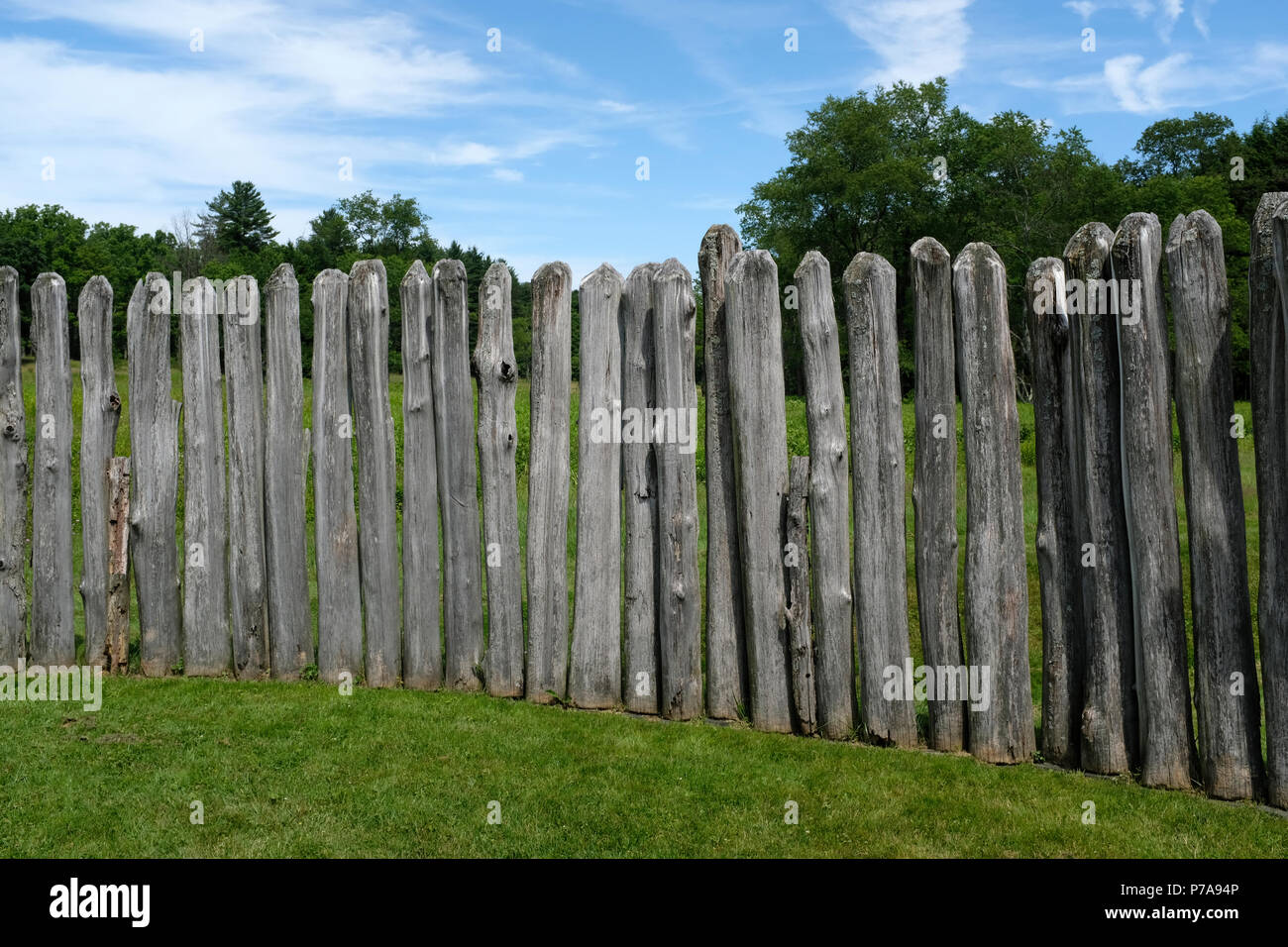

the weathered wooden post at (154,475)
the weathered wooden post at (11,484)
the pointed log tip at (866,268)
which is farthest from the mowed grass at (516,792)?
the pointed log tip at (866,268)

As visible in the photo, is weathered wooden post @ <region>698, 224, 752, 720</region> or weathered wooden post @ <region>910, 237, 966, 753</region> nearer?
weathered wooden post @ <region>910, 237, 966, 753</region>

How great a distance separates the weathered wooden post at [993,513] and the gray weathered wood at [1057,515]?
0.46 ft

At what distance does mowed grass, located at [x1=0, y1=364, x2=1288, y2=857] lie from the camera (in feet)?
16.2

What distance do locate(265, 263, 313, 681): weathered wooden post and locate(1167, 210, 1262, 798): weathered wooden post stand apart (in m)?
5.60

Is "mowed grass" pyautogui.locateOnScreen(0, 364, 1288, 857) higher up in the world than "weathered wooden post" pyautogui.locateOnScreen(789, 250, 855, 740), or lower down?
lower down

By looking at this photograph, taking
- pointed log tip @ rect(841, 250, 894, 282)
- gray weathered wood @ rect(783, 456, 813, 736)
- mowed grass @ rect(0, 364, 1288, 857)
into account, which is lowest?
mowed grass @ rect(0, 364, 1288, 857)

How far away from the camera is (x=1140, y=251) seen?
5500 millimetres

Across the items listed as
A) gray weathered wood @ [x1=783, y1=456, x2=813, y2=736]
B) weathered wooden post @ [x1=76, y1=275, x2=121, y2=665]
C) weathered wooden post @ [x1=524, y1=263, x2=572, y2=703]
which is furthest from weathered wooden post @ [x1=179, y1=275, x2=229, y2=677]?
gray weathered wood @ [x1=783, y1=456, x2=813, y2=736]

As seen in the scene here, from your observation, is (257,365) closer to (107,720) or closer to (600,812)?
(107,720)

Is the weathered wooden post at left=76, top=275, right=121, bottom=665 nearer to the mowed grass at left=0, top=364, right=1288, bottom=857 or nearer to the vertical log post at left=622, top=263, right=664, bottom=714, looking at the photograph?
the mowed grass at left=0, top=364, right=1288, bottom=857

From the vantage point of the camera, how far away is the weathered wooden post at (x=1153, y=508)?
5496 mm

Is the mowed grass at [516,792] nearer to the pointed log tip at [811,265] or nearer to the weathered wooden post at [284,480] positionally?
→ the weathered wooden post at [284,480]
